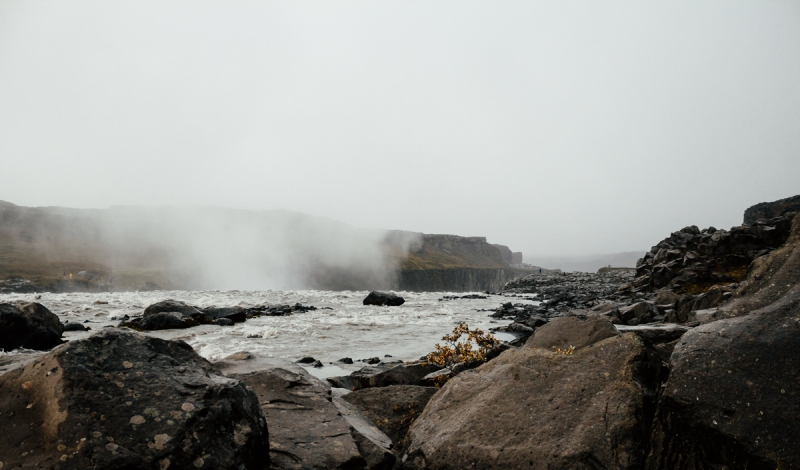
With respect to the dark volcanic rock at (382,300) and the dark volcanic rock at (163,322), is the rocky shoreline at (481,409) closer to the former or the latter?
the dark volcanic rock at (163,322)

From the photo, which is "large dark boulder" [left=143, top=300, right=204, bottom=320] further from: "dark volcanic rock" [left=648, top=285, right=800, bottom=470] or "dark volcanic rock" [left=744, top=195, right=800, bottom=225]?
"dark volcanic rock" [left=744, top=195, right=800, bottom=225]

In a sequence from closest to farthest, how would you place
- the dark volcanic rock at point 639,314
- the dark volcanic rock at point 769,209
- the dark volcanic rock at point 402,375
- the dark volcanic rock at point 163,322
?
the dark volcanic rock at point 402,375 → the dark volcanic rock at point 639,314 → the dark volcanic rock at point 163,322 → the dark volcanic rock at point 769,209

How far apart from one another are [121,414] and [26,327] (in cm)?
2656

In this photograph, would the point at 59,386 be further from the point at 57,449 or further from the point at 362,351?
the point at 362,351

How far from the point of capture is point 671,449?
180 inches

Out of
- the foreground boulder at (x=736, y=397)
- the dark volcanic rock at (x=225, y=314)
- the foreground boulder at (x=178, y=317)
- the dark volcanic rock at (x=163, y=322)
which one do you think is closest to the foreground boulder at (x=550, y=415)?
the foreground boulder at (x=736, y=397)

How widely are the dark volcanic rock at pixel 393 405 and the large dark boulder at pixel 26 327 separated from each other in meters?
24.1

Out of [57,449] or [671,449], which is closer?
[57,449]

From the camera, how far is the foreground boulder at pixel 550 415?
4.95 m

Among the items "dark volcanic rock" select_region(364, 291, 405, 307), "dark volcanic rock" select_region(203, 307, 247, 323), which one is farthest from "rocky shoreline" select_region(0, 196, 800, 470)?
"dark volcanic rock" select_region(364, 291, 405, 307)

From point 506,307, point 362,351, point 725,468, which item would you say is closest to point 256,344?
point 362,351

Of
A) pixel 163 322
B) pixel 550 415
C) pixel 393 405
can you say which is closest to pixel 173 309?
pixel 163 322

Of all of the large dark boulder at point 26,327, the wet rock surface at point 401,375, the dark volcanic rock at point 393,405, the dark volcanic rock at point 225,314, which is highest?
the dark volcanic rock at point 393,405

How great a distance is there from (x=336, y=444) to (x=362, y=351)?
62.2 ft
